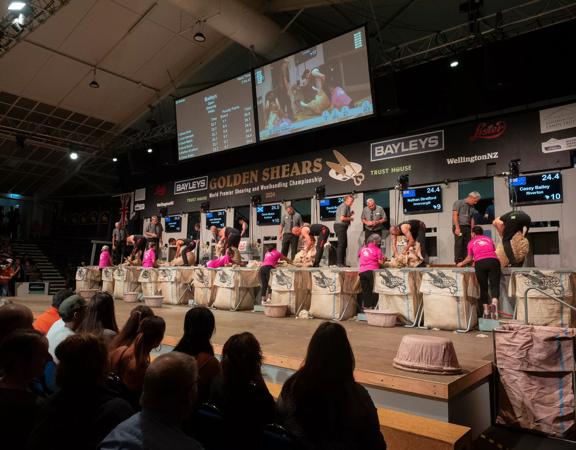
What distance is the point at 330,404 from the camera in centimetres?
186

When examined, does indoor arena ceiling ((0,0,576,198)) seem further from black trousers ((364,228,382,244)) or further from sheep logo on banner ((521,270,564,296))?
sheep logo on banner ((521,270,564,296))

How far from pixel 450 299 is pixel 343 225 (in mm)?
3292

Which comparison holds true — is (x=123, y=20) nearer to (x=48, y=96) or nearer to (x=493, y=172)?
(x=48, y=96)

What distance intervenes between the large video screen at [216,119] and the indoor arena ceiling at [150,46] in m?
0.89

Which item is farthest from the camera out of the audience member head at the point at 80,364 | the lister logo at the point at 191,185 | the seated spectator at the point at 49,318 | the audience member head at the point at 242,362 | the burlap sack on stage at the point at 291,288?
the lister logo at the point at 191,185

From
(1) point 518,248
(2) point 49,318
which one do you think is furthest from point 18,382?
(1) point 518,248

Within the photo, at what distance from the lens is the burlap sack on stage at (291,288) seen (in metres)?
7.71

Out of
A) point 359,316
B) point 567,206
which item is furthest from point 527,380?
point 567,206

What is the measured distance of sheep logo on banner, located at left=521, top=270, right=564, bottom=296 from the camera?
5312mm

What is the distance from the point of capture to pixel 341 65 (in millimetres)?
8953

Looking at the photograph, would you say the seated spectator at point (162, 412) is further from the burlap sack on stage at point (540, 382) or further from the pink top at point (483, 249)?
the pink top at point (483, 249)

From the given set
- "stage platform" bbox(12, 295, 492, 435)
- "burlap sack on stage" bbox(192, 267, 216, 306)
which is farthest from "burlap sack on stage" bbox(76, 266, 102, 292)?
"stage platform" bbox(12, 295, 492, 435)

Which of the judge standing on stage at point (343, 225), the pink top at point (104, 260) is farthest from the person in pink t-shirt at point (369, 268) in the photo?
the pink top at point (104, 260)

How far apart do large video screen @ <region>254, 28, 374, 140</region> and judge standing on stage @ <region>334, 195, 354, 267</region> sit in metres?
1.76
